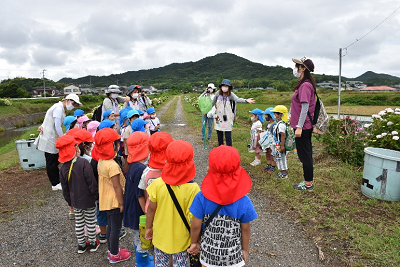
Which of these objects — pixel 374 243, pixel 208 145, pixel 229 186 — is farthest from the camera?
pixel 208 145

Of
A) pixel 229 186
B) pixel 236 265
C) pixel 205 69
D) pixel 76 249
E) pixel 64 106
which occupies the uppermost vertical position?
pixel 205 69

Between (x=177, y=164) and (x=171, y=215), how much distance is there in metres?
0.39

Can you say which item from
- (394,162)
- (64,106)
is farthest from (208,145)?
(394,162)

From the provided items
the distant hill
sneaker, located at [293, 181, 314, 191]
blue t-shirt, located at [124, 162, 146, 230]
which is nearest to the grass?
sneaker, located at [293, 181, 314, 191]

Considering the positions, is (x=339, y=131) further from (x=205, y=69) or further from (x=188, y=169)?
(x=205, y=69)

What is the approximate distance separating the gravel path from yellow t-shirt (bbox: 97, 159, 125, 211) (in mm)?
687

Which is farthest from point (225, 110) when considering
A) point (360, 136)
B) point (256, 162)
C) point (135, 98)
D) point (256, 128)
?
point (360, 136)

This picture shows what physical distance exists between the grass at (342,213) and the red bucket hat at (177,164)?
1.95 m

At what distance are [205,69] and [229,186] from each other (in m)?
182

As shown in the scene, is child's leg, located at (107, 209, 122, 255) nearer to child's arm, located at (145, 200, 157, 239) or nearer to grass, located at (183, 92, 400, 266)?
child's arm, located at (145, 200, 157, 239)

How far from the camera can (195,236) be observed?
72.1 inches

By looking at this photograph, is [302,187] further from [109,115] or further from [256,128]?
[109,115]

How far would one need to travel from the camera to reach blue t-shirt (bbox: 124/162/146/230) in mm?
2430

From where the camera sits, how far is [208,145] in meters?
8.03
